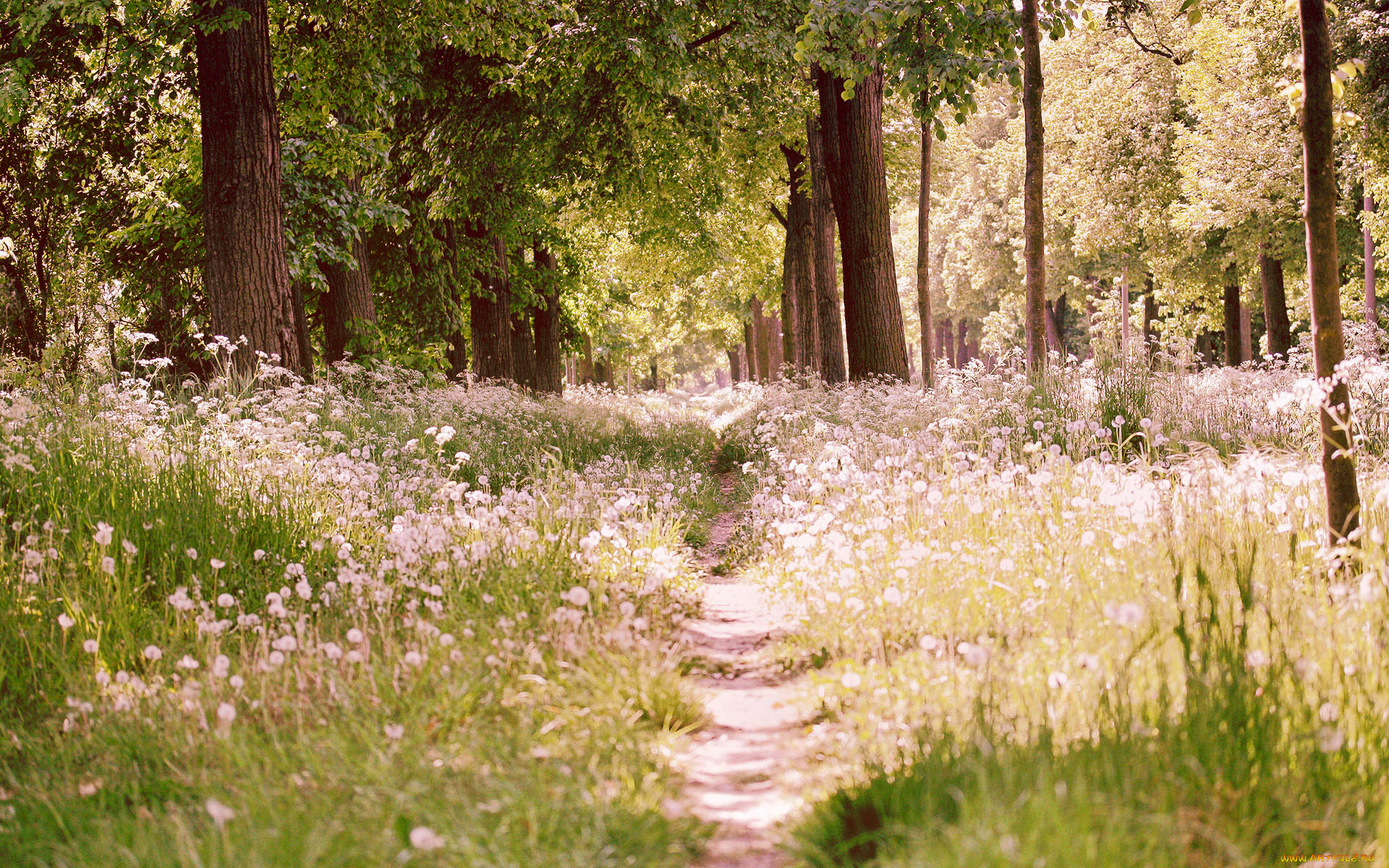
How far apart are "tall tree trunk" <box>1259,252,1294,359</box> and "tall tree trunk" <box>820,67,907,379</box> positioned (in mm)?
15034

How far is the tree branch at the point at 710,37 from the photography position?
14406 mm

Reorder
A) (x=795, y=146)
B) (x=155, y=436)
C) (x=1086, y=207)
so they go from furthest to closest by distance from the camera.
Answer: (x=1086, y=207), (x=795, y=146), (x=155, y=436)

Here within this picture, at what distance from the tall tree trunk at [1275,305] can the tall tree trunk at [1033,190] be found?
16.5 metres

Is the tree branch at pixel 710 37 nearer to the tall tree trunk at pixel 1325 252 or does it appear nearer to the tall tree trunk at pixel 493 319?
the tall tree trunk at pixel 493 319

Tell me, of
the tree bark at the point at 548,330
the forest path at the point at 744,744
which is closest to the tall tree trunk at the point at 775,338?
the tree bark at the point at 548,330

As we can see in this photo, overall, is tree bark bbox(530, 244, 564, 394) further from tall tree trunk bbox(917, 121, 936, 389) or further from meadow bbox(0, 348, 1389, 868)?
meadow bbox(0, 348, 1389, 868)

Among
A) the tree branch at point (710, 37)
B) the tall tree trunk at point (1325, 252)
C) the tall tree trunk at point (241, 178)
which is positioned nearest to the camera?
the tall tree trunk at point (1325, 252)

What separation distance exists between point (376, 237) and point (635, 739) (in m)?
17.3

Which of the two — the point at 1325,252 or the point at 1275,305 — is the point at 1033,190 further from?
the point at 1275,305

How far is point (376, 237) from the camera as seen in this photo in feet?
60.8

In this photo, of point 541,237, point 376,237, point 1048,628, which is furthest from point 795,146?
point 1048,628

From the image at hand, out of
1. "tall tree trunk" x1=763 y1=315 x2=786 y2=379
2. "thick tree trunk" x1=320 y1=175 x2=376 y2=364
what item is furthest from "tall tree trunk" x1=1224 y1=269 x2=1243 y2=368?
"thick tree trunk" x1=320 y1=175 x2=376 y2=364

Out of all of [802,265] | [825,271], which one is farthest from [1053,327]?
[825,271]

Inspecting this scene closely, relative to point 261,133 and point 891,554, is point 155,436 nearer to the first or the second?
point 261,133
